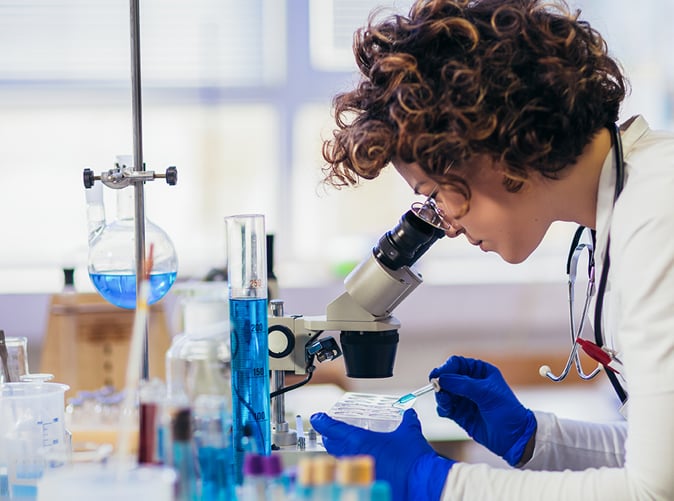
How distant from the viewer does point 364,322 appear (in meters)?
1.37

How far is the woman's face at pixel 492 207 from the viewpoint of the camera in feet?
4.22

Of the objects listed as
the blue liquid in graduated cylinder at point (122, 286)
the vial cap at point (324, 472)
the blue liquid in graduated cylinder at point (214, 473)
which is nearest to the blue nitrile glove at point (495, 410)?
the blue liquid in graduated cylinder at point (122, 286)

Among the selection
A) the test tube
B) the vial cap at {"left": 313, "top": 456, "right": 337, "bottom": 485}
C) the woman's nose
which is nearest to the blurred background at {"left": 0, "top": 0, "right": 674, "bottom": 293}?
the woman's nose

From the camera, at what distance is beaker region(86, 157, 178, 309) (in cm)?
136

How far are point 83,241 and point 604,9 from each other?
2.36 metres

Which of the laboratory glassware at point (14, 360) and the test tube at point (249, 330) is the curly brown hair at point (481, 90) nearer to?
the test tube at point (249, 330)

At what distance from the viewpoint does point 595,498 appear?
1.06 meters

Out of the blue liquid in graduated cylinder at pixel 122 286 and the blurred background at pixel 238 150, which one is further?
the blurred background at pixel 238 150

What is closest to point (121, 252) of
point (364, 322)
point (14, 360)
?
point (14, 360)

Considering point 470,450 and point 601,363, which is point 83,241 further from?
point 601,363

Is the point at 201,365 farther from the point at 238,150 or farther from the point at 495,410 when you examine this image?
the point at 238,150

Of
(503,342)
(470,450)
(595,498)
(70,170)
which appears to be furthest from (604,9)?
(595,498)

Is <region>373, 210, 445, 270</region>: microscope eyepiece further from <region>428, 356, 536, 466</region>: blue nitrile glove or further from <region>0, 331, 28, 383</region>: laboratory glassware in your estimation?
<region>0, 331, 28, 383</region>: laboratory glassware

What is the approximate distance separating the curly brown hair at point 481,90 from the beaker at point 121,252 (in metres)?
0.34
